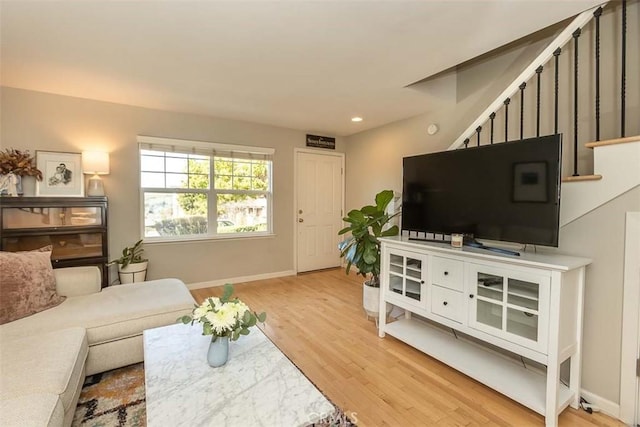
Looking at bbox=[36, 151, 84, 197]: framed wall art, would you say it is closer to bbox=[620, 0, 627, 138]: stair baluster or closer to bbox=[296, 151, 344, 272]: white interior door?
bbox=[296, 151, 344, 272]: white interior door

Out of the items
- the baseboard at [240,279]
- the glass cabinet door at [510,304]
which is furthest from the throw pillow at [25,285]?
the glass cabinet door at [510,304]

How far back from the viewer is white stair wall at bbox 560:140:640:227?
5.16 ft

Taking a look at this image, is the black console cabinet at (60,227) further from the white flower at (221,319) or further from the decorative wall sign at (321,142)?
the decorative wall sign at (321,142)

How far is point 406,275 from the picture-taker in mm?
Result: 2428

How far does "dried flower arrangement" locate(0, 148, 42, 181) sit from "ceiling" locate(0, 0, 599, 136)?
67 centimetres

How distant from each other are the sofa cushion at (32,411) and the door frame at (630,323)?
9.29ft

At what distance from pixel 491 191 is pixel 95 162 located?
12.6ft

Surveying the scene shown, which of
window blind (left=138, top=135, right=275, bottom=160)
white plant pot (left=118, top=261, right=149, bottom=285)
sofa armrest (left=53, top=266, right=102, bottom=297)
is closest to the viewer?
sofa armrest (left=53, top=266, right=102, bottom=297)

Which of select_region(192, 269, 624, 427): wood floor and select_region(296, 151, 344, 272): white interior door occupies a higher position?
select_region(296, 151, 344, 272): white interior door

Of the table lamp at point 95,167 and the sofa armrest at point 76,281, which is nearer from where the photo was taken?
the sofa armrest at point 76,281

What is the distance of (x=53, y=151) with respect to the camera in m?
3.03

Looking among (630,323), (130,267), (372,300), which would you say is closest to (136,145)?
(130,267)

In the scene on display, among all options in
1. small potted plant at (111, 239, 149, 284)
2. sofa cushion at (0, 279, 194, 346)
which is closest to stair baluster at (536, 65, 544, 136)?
sofa cushion at (0, 279, 194, 346)

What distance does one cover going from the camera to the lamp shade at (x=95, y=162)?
3.08 m
